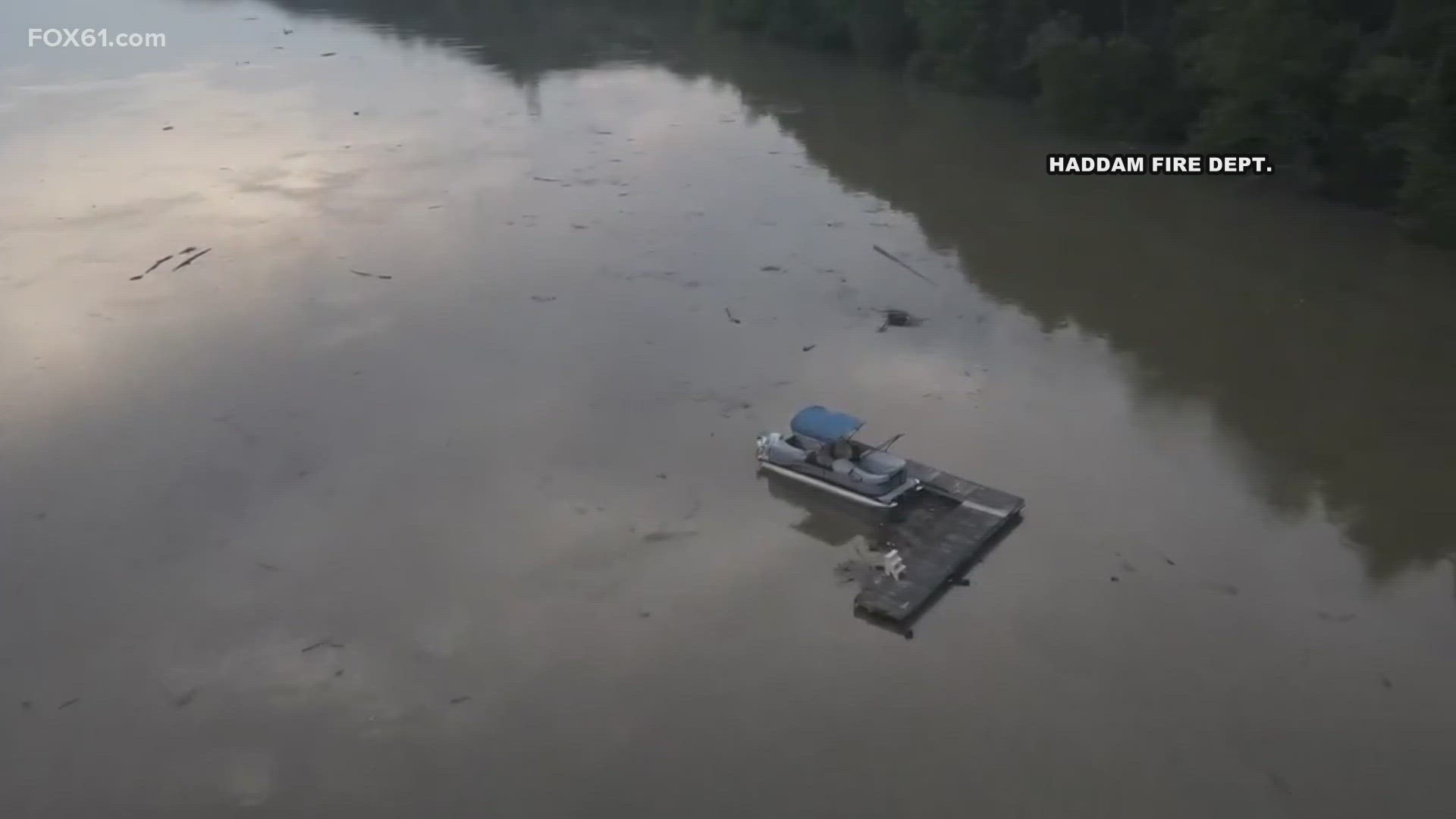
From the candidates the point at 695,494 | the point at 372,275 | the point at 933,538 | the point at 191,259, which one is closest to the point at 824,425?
the point at 695,494

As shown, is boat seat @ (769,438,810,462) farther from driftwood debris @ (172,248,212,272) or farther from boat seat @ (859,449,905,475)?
driftwood debris @ (172,248,212,272)

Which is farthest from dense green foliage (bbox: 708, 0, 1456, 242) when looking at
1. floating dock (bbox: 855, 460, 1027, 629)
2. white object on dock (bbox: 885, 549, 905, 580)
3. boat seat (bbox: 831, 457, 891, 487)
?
white object on dock (bbox: 885, 549, 905, 580)

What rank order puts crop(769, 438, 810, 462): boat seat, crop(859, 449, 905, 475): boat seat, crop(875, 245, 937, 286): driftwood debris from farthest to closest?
crop(875, 245, 937, 286): driftwood debris, crop(769, 438, 810, 462): boat seat, crop(859, 449, 905, 475): boat seat

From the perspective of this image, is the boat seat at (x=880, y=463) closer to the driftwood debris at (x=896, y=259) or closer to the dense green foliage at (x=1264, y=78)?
the driftwood debris at (x=896, y=259)

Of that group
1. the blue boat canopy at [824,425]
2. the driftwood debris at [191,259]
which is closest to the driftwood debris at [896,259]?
the blue boat canopy at [824,425]

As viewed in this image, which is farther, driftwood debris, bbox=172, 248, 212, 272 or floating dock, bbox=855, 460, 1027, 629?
driftwood debris, bbox=172, 248, 212, 272

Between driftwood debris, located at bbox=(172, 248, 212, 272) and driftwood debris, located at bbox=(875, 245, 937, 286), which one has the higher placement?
driftwood debris, located at bbox=(875, 245, 937, 286)

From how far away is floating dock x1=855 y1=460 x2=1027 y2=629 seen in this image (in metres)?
9.41

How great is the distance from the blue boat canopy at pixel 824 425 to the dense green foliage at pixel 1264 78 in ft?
31.0

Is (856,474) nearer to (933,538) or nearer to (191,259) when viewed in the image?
(933,538)

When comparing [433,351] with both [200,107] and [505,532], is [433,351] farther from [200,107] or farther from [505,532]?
[200,107]

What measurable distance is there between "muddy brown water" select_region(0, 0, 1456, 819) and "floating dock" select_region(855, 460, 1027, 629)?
0.22m

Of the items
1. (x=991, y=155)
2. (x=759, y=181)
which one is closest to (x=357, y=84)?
(x=759, y=181)

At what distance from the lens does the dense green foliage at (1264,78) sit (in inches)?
607
